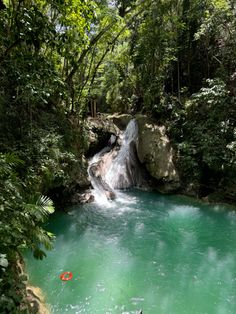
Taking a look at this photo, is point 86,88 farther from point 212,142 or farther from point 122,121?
point 212,142

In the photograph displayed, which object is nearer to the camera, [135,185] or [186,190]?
[186,190]

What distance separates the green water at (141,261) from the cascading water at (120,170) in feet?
7.52

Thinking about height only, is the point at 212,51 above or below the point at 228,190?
above

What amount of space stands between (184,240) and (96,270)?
2828 mm

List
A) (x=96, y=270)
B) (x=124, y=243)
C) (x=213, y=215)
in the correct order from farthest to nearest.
→ (x=213, y=215), (x=124, y=243), (x=96, y=270)

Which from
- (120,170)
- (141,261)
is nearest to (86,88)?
(120,170)

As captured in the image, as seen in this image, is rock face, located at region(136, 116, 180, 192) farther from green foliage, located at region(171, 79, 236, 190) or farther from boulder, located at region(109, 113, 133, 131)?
boulder, located at region(109, 113, 133, 131)

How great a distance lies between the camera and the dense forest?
13.2 feet

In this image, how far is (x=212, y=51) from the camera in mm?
13234

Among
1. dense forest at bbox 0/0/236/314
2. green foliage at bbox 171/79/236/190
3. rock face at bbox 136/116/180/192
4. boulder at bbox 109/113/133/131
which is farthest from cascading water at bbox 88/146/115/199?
boulder at bbox 109/113/133/131

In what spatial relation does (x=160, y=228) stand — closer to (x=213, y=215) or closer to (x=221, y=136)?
(x=213, y=215)

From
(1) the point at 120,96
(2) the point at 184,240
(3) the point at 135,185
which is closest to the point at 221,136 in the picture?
(3) the point at 135,185

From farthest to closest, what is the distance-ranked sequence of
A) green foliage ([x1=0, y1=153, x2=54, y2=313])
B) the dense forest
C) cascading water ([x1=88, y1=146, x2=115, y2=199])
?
cascading water ([x1=88, y1=146, x2=115, y2=199]) < the dense forest < green foliage ([x1=0, y1=153, x2=54, y2=313])

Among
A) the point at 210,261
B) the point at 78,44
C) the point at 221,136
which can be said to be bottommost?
the point at 210,261
